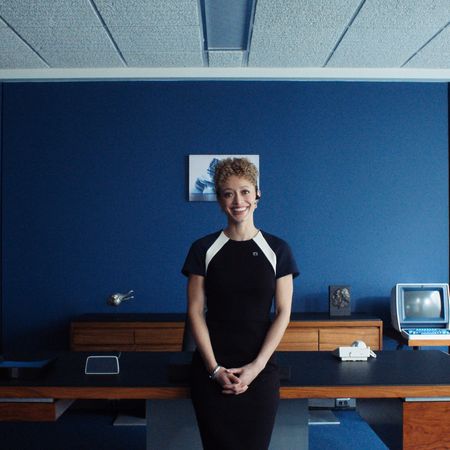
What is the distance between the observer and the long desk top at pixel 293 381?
6.80 feet

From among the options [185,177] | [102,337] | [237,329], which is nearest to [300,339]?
[102,337]

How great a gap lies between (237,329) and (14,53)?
11.0 feet

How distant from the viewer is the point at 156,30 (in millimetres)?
3748

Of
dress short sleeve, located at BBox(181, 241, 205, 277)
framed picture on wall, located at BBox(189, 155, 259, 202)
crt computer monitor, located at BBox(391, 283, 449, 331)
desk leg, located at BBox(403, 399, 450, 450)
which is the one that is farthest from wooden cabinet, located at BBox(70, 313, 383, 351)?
dress short sleeve, located at BBox(181, 241, 205, 277)

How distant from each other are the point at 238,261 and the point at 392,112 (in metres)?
3.31

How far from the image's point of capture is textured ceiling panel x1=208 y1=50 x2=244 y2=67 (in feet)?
14.0

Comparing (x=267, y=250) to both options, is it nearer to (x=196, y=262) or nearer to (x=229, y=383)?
(x=196, y=262)

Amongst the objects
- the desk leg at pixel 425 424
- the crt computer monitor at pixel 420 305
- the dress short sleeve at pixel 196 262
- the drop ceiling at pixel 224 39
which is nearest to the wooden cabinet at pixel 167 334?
the crt computer monitor at pixel 420 305

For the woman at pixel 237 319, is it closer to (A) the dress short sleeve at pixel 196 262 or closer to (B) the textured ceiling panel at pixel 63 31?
(A) the dress short sleeve at pixel 196 262

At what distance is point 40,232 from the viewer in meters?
4.71

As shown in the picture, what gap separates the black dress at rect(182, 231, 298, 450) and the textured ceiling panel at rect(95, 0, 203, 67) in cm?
202

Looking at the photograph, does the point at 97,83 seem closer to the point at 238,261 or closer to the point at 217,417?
the point at 238,261

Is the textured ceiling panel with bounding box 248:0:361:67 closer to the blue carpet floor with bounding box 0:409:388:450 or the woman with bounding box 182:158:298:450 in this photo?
the woman with bounding box 182:158:298:450

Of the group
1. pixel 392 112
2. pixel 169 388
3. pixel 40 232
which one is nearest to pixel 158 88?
pixel 40 232
